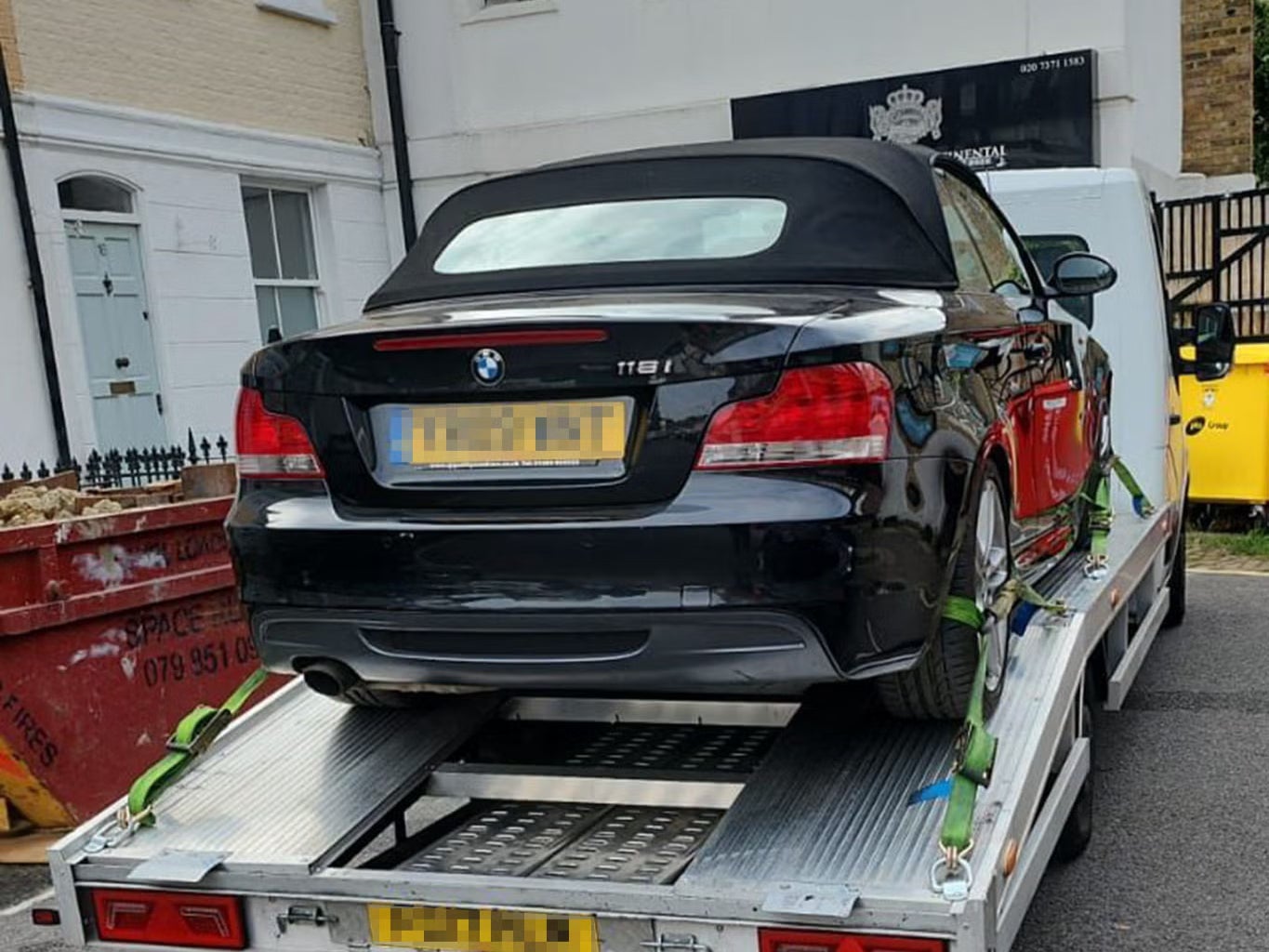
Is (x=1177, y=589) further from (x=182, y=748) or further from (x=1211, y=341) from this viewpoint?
(x=182, y=748)

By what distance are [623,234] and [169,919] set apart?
77.8 inches

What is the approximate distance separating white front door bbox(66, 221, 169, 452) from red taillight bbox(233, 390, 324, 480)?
333 inches

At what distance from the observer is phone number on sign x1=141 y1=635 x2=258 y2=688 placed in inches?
197

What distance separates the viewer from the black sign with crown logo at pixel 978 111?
11977 mm

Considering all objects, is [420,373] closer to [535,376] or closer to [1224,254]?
[535,376]

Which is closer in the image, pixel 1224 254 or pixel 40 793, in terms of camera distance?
pixel 40 793

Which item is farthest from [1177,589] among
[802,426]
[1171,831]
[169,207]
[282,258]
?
[282,258]

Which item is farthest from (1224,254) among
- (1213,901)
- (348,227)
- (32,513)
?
(32,513)

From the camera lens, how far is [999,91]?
40.0 feet

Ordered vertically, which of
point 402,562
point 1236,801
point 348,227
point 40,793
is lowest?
point 1236,801

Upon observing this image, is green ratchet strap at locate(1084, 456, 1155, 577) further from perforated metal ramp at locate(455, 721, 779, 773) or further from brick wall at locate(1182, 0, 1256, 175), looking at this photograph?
brick wall at locate(1182, 0, 1256, 175)

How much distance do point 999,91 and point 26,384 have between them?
8.88 metres

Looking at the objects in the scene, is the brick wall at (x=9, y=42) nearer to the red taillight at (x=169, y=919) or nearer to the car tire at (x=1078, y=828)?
the red taillight at (x=169, y=919)

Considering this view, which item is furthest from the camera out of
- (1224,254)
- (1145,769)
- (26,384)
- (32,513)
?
(1224,254)
